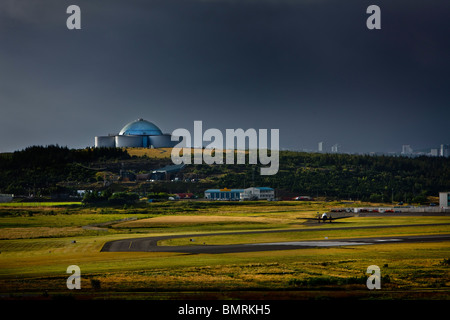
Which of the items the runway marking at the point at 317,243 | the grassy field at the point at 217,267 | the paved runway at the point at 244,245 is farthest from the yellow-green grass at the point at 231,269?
the runway marking at the point at 317,243

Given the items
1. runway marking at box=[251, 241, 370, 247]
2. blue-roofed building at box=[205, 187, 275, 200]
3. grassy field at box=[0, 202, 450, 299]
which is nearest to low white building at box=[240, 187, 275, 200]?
blue-roofed building at box=[205, 187, 275, 200]

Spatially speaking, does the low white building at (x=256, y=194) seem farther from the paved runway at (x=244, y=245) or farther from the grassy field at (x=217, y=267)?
the paved runway at (x=244, y=245)

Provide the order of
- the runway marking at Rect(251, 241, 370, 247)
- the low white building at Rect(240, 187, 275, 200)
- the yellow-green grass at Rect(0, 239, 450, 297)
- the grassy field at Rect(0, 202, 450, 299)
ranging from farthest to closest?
the low white building at Rect(240, 187, 275, 200) → the runway marking at Rect(251, 241, 370, 247) → the yellow-green grass at Rect(0, 239, 450, 297) → the grassy field at Rect(0, 202, 450, 299)

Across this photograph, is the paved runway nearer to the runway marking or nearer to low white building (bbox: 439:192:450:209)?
the runway marking

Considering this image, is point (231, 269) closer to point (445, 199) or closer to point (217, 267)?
point (217, 267)

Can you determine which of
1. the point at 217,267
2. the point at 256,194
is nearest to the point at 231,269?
the point at 217,267
